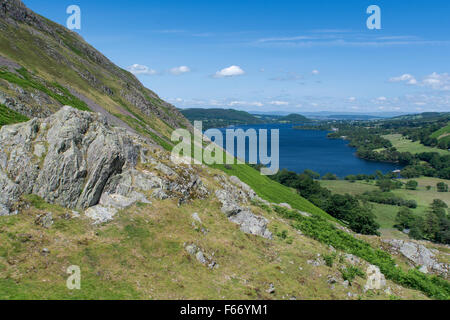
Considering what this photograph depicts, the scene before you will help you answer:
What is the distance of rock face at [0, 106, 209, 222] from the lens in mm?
24406

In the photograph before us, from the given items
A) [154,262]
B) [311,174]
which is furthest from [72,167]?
[311,174]

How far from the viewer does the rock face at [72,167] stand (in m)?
24.4

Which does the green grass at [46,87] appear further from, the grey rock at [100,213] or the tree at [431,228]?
the tree at [431,228]

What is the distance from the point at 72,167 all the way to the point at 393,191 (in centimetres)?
17765

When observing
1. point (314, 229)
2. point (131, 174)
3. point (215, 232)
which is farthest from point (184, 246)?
point (314, 229)

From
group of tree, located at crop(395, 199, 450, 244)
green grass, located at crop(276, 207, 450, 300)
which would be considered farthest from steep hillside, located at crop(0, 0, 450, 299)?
group of tree, located at crop(395, 199, 450, 244)

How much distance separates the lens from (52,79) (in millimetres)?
66500

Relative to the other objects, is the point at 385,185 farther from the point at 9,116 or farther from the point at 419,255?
the point at 9,116

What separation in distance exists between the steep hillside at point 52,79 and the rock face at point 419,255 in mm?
58128

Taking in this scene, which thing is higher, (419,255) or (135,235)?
(135,235)

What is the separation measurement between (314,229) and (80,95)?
214ft

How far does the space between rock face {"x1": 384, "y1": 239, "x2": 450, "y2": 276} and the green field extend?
2396 inches

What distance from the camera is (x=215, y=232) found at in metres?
28.7

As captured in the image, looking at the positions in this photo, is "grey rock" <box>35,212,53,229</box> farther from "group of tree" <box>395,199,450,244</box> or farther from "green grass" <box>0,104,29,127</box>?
"group of tree" <box>395,199,450,244</box>
